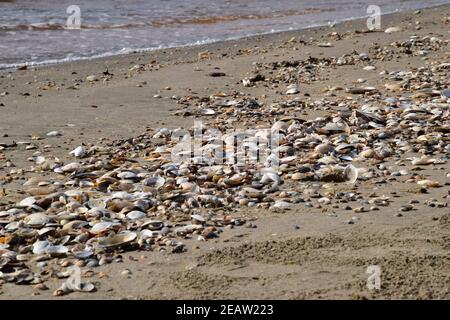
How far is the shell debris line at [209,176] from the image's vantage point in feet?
13.0

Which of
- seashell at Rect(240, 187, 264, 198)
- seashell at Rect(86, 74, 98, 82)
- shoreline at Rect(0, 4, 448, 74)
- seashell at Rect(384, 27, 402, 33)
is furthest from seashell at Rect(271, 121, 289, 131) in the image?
seashell at Rect(384, 27, 402, 33)

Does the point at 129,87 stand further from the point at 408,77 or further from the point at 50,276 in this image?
the point at 50,276

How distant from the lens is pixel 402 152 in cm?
530

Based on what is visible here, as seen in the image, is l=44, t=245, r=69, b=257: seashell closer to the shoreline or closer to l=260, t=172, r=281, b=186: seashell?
l=260, t=172, r=281, b=186: seashell

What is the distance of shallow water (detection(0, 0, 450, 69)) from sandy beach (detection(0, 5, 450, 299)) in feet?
3.60

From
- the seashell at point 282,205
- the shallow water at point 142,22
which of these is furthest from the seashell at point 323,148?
the shallow water at point 142,22

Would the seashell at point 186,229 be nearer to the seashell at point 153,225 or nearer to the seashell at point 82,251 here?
the seashell at point 153,225

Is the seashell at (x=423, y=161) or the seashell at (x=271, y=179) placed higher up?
the seashell at (x=423, y=161)

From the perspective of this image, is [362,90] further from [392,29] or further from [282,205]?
[392,29]

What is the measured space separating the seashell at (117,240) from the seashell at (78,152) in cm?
186

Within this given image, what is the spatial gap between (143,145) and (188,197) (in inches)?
59.5

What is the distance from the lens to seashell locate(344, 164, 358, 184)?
4.76 meters

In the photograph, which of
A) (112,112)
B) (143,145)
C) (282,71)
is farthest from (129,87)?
(143,145)

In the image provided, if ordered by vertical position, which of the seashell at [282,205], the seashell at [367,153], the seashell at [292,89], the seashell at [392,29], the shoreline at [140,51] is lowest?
the seashell at [282,205]
